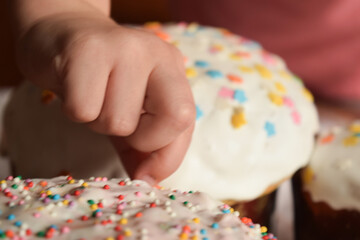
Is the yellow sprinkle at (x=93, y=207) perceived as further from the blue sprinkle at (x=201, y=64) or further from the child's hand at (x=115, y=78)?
the blue sprinkle at (x=201, y=64)

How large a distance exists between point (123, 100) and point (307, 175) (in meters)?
0.49

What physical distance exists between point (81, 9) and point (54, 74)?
0.13 m

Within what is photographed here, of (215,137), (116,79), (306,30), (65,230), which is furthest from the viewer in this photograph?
(306,30)

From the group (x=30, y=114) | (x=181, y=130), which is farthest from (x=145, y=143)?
(x=30, y=114)

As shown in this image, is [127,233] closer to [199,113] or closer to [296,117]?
[199,113]

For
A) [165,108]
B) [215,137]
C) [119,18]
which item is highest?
[165,108]

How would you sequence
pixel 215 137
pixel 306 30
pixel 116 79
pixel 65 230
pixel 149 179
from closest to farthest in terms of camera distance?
1. pixel 65 230
2. pixel 116 79
3. pixel 149 179
4. pixel 215 137
5. pixel 306 30

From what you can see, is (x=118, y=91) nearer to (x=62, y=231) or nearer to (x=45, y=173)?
(x=62, y=231)

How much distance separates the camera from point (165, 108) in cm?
62

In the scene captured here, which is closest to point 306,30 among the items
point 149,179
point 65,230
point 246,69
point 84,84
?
point 246,69

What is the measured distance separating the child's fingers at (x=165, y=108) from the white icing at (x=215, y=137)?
16 centimetres

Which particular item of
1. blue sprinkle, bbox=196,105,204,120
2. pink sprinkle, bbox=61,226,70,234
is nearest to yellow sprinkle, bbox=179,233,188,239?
pink sprinkle, bbox=61,226,70,234

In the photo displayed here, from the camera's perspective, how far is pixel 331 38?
4.78 feet

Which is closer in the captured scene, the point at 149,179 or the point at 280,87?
the point at 149,179
